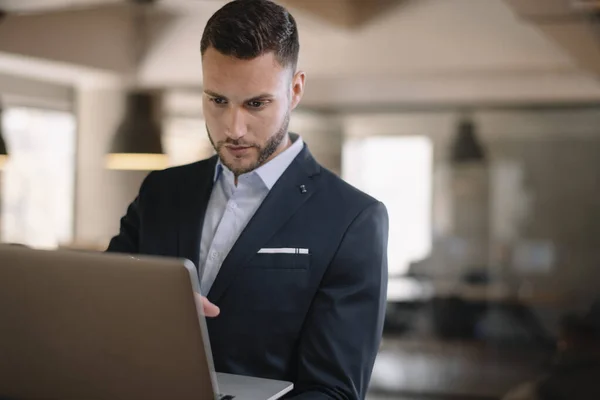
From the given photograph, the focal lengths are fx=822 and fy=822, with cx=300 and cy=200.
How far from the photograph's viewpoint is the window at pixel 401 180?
4766mm

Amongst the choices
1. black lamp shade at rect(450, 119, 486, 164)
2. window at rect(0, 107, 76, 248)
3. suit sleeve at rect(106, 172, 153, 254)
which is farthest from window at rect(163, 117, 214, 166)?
suit sleeve at rect(106, 172, 153, 254)

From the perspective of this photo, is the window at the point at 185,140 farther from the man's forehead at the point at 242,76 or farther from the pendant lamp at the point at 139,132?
the man's forehead at the point at 242,76

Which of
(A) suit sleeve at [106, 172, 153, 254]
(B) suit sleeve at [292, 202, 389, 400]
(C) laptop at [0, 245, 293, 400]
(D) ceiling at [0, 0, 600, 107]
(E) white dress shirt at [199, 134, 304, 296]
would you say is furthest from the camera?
(D) ceiling at [0, 0, 600, 107]

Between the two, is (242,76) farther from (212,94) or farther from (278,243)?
(278,243)

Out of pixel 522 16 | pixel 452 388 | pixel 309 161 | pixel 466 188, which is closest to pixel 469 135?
pixel 466 188

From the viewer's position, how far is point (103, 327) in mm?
1076

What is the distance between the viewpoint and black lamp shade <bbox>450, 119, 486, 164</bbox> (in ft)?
15.3

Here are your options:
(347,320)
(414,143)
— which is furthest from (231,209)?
(414,143)

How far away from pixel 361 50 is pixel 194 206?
9.91ft

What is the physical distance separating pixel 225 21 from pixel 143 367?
67 cm

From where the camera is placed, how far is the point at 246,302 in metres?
1.50

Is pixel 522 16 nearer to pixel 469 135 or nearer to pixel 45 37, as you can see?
pixel 469 135

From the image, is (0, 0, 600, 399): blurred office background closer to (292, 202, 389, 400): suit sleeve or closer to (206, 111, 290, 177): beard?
(206, 111, 290, 177): beard

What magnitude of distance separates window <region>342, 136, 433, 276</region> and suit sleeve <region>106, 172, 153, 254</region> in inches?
122
